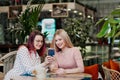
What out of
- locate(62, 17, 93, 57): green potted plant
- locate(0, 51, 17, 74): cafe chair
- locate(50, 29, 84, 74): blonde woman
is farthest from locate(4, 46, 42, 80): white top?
locate(62, 17, 93, 57): green potted plant

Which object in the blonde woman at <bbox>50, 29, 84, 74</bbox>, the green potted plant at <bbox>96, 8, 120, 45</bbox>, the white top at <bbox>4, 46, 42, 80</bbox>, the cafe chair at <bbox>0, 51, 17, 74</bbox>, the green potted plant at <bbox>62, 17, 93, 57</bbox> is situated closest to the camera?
the green potted plant at <bbox>96, 8, 120, 45</bbox>

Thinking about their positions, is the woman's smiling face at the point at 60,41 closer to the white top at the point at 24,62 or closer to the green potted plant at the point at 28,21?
the white top at the point at 24,62

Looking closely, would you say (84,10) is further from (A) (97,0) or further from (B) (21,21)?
(B) (21,21)

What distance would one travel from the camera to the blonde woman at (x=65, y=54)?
11.5ft

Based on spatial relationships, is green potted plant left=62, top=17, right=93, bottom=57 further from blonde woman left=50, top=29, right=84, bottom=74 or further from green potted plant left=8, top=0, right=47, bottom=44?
blonde woman left=50, top=29, right=84, bottom=74

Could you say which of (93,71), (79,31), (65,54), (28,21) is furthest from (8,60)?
(79,31)

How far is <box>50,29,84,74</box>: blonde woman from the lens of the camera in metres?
3.50

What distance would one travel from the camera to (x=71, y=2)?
7527 millimetres

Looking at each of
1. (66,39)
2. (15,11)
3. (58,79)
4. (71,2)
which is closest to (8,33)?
→ (15,11)

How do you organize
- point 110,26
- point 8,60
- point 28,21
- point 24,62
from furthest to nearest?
point 28,21 → point 8,60 → point 24,62 → point 110,26

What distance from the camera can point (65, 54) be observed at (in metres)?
3.57

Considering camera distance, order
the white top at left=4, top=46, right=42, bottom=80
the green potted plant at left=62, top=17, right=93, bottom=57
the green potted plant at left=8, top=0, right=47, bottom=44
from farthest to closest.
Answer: the green potted plant at left=62, top=17, right=93, bottom=57 → the green potted plant at left=8, top=0, right=47, bottom=44 → the white top at left=4, top=46, right=42, bottom=80

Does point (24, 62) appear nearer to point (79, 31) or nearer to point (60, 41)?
point (60, 41)

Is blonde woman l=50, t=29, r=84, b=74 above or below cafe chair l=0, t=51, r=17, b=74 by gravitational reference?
above
